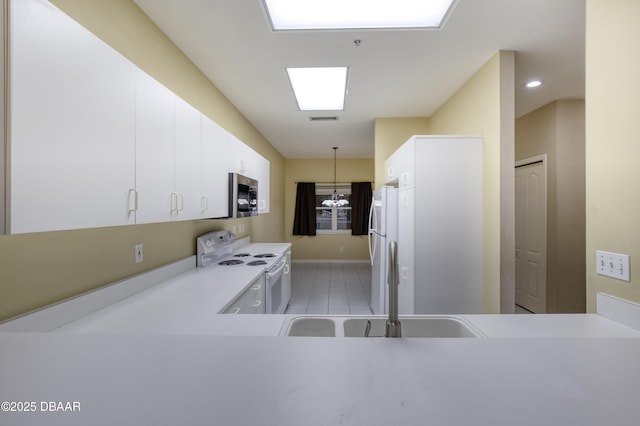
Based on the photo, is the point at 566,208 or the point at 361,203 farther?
the point at 361,203

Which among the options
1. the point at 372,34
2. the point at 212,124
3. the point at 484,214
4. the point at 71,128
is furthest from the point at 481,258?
the point at 71,128

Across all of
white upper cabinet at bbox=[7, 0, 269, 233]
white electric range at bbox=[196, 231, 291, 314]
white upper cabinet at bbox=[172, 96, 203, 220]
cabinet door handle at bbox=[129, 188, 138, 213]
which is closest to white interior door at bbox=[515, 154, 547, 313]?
white electric range at bbox=[196, 231, 291, 314]

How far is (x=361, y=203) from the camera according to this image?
6402mm

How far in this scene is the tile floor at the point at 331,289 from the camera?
357 centimetres

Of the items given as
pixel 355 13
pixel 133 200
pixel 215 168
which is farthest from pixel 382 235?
pixel 133 200

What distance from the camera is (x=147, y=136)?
4.01ft

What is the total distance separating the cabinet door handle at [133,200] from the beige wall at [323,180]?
5.46m

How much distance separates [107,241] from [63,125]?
2.89ft

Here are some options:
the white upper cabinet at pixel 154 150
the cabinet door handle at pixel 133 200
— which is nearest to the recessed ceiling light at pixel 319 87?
the white upper cabinet at pixel 154 150

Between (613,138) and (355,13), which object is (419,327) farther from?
(355,13)

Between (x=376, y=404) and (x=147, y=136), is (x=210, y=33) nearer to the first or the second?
(x=147, y=136)

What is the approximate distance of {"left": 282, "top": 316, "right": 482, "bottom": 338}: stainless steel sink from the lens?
1.17 meters

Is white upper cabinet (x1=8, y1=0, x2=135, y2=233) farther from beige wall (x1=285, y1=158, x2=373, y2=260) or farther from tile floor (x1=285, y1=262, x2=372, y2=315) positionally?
beige wall (x1=285, y1=158, x2=373, y2=260)

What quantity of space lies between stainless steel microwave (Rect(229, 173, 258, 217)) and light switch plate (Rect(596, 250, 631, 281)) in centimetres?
239
